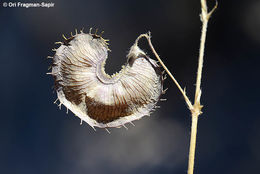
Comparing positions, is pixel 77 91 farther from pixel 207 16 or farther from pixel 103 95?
pixel 207 16

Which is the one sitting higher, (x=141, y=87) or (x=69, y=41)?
(x=69, y=41)

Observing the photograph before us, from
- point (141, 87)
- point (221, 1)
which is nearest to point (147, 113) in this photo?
point (141, 87)

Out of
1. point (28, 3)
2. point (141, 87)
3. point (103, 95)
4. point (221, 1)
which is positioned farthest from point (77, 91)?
point (221, 1)

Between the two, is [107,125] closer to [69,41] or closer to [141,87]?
[141,87]

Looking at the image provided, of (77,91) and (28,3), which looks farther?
(28,3)

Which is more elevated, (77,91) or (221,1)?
(221,1)

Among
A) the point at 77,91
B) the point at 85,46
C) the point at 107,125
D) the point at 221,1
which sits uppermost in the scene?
the point at 221,1
